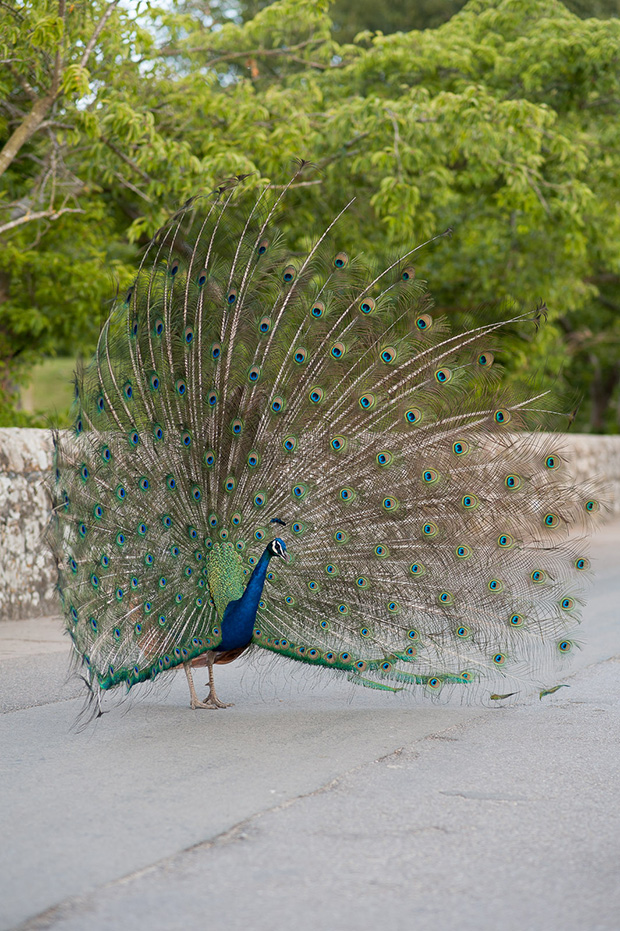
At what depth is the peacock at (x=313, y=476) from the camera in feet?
17.4

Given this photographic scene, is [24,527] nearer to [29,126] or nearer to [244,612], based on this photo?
[29,126]

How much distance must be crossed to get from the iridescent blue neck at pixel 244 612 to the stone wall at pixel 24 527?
3992 mm

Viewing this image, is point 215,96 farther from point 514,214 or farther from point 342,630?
point 342,630

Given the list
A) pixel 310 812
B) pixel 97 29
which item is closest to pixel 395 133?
pixel 97 29

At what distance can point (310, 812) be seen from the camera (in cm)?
403

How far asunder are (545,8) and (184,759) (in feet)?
41.9

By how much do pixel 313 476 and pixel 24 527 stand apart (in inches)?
176

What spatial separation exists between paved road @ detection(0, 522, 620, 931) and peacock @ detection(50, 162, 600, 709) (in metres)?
0.41

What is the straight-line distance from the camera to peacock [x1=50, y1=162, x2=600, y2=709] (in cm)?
531

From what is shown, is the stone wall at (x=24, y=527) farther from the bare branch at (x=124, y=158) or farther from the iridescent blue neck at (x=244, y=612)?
the iridescent blue neck at (x=244, y=612)

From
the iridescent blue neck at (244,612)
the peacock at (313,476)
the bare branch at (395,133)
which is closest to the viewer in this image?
the iridescent blue neck at (244,612)

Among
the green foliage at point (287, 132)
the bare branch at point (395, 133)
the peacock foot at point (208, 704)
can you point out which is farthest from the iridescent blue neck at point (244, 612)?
the bare branch at point (395, 133)

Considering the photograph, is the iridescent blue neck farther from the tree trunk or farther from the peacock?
the tree trunk

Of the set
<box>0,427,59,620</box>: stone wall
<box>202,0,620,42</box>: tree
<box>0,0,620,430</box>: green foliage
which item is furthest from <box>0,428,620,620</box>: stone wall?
<box>202,0,620,42</box>: tree
